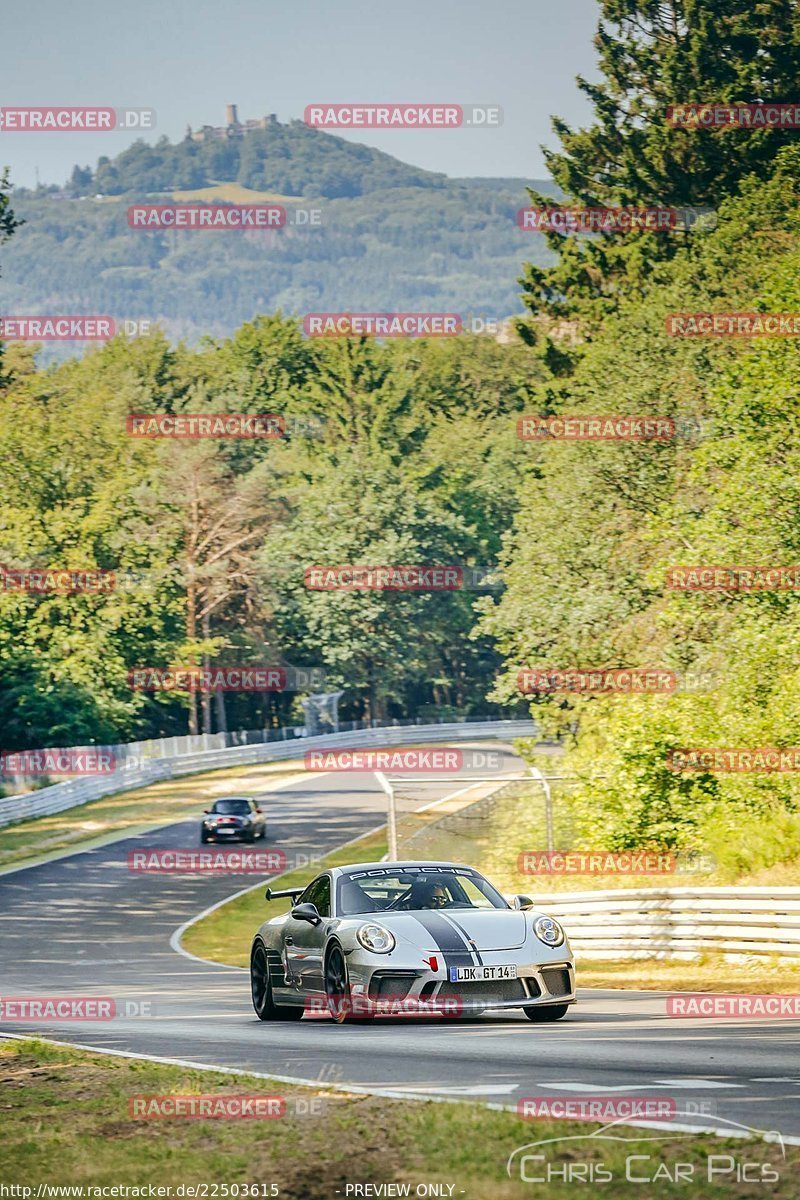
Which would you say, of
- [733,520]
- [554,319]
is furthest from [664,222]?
[733,520]

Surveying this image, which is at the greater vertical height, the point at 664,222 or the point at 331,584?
the point at 664,222

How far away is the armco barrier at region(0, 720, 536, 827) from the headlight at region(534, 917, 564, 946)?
38.0 m

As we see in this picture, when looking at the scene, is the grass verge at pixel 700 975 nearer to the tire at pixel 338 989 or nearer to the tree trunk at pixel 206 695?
the tire at pixel 338 989

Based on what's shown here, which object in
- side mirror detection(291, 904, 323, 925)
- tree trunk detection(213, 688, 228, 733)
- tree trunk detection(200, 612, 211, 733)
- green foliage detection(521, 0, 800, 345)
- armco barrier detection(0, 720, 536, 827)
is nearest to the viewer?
side mirror detection(291, 904, 323, 925)

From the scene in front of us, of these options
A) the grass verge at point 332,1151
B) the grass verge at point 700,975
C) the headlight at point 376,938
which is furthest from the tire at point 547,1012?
the grass verge at point 332,1151

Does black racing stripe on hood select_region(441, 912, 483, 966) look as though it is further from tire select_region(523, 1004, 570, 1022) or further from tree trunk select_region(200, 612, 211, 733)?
tree trunk select_region(200, 612, 211, 733)

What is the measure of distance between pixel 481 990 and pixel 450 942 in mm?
405

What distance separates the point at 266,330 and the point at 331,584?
35325 millimetres

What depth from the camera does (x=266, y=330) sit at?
12119 centimetres

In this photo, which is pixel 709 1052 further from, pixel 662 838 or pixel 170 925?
pixel 170 925

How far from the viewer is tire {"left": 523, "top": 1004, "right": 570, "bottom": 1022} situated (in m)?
12.8

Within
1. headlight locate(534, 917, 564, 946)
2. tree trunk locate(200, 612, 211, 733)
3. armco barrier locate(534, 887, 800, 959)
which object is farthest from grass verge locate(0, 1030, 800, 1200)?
tree trunk locate(200, 612, 211, 733)

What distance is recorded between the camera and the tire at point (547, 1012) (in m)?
12.8

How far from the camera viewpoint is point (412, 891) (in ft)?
44.4
